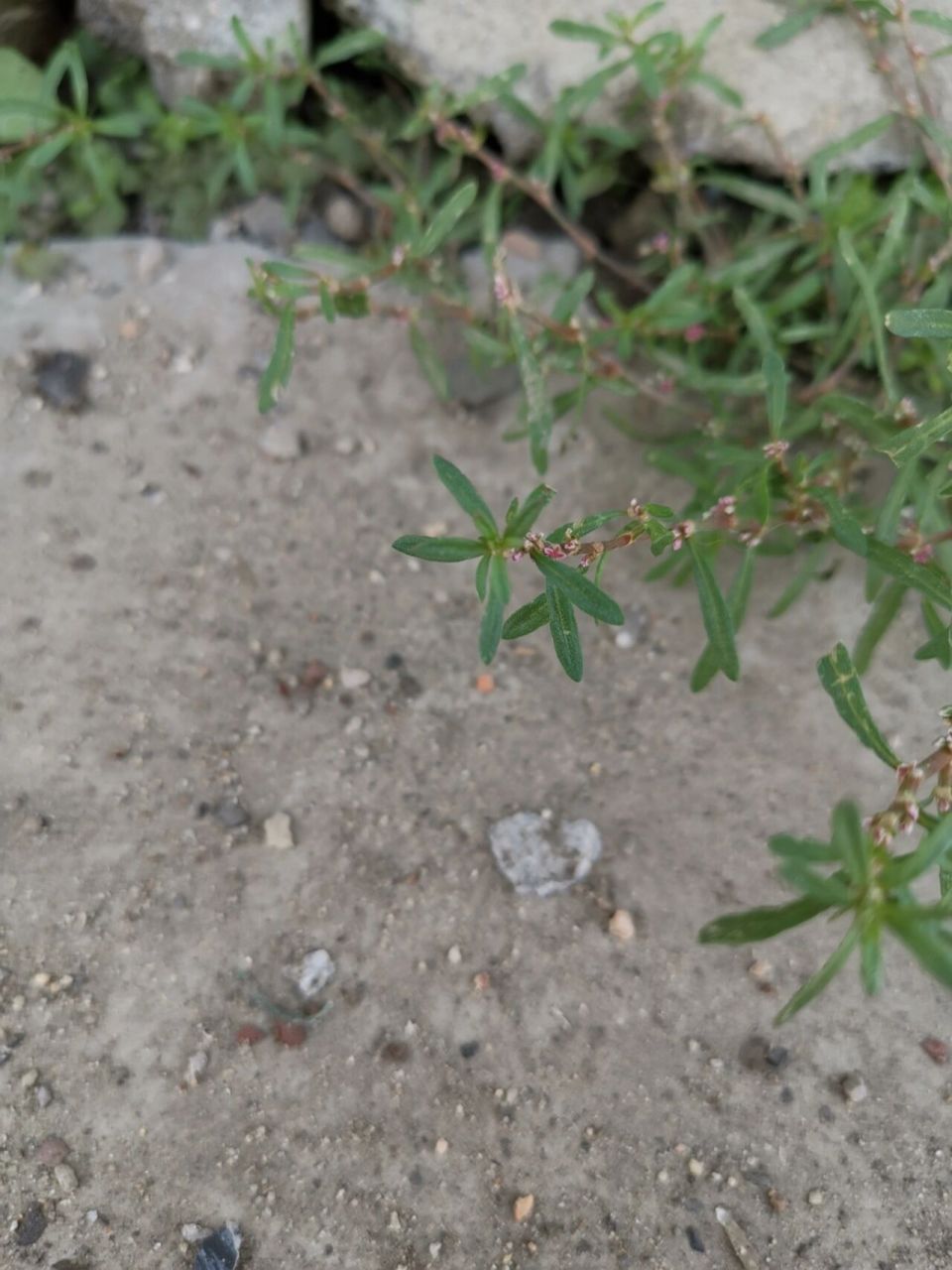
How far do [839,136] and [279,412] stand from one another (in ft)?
5.50

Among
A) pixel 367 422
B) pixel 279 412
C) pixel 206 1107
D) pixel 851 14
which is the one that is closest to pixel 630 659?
pixel 367 422

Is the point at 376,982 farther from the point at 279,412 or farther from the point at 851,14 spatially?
the point at 851,14

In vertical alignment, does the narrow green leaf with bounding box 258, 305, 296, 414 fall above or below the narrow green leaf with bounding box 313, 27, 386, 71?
below

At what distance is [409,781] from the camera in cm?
236

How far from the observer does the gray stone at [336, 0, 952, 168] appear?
2.70 meters

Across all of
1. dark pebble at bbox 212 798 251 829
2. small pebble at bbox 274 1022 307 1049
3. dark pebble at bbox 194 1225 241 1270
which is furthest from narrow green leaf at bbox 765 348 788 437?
dark pebble at bbox 194 1225 241 1270

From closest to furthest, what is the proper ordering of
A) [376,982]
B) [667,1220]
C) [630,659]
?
[667,1220] < [376,982] < [630,659]

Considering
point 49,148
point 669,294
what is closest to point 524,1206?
point 669,294

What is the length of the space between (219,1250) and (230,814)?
0.84 meters

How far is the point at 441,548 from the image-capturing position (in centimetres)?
179

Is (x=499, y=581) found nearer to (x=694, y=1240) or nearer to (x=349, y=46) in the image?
(x=694, y=1240)

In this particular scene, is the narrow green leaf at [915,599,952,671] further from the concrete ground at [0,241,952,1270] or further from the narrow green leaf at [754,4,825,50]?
the narrow green leaf at [754,4,825,50]

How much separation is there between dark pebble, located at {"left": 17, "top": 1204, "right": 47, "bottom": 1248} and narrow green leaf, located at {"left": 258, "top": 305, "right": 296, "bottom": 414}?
169 cm

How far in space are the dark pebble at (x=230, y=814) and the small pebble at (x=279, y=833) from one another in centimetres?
5
